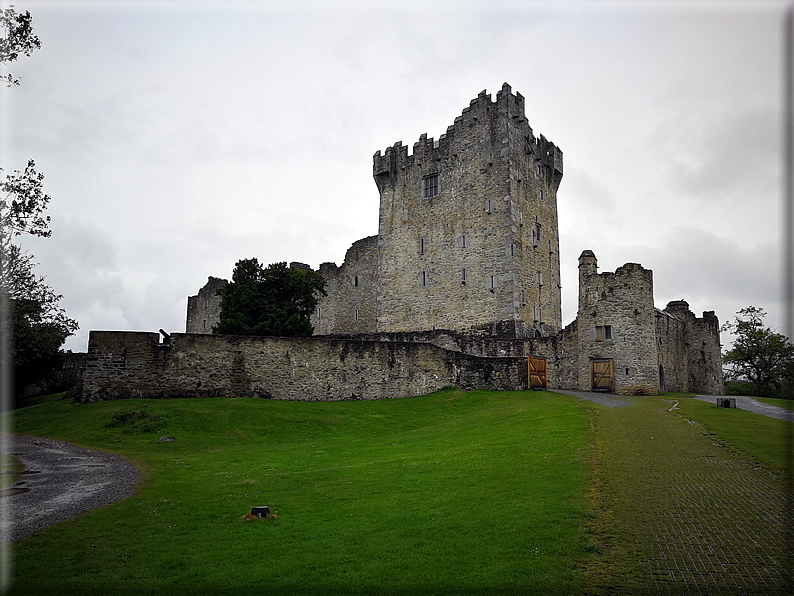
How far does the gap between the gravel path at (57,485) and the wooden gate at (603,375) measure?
24.4 meters

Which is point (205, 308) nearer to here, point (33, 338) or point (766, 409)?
point (33, 338)

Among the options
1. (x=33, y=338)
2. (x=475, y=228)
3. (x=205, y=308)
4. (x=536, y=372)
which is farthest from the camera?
(x=205, y=308)

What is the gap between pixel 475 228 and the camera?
144 ft

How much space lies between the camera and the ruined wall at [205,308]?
63.4 metres

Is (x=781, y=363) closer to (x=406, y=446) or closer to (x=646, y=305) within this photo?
(x=646, y=305)

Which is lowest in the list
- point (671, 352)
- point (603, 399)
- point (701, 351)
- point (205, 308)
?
point (603, 399)

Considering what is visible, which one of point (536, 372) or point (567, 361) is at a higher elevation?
point (567, 361)

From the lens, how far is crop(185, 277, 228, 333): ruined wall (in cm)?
6336

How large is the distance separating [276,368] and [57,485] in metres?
16.2

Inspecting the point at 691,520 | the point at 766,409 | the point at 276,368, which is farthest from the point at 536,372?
the point at 691,520

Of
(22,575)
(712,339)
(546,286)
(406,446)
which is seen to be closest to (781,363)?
(712,339)

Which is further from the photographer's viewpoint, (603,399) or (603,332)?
(603,332)

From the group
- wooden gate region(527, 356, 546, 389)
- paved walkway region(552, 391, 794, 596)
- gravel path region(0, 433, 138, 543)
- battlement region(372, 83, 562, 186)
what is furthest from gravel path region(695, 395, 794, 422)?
battlement region(372, 83, 562, 186)

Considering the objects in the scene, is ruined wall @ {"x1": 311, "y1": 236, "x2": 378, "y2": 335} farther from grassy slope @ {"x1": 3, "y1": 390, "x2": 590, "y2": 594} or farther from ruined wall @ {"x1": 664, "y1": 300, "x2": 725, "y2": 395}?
grassy slope @ {"x1": 3, "y1": 390, "x2": 590, "y2": 594}
